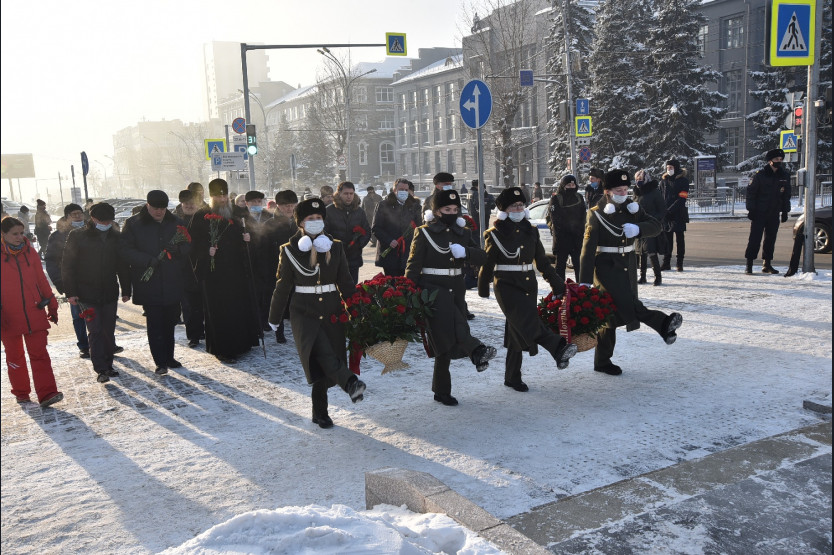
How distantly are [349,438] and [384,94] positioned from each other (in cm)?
8168

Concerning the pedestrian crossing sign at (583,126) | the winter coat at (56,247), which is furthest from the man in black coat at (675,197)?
the pedestrian crossing sign at (583,126)

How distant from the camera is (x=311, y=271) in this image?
237 inches

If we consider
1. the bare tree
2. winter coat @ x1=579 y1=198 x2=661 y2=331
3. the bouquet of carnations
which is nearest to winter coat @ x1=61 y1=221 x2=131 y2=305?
the bouquet of carnations

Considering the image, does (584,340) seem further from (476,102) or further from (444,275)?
(476,102)

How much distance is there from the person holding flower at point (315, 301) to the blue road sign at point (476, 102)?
13.8 feet

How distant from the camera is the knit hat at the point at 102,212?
7.84 meters

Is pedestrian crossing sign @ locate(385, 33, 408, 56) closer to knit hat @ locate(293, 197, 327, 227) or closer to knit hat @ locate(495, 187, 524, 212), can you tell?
knit hat @ locate(495, 187, 524, 212)

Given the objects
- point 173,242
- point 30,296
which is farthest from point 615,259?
point 30,296

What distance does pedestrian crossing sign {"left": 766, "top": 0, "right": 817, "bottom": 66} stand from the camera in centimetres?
908

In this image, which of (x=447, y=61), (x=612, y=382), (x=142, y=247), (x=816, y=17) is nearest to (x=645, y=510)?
(x=612, y=382)

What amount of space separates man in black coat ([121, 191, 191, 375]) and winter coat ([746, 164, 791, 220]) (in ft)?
32.0

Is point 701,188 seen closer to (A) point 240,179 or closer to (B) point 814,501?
(A) point 240,179

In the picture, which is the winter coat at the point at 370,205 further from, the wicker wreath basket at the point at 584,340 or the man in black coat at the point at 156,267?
the wicker wreath basket at the point at 584,340

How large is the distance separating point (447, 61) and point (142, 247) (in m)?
62.5
